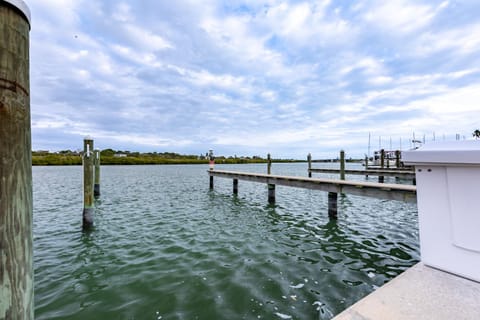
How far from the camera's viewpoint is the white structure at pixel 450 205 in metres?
1.47

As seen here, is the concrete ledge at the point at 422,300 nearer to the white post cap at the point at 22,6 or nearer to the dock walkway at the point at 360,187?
the white post cap at the point at 22,6

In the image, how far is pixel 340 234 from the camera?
5.28m

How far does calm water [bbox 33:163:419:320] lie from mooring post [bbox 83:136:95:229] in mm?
325

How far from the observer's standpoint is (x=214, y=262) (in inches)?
148

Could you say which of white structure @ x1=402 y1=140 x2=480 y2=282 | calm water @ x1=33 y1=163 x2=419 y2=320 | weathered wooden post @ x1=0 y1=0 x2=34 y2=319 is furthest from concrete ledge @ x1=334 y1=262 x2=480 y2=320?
weathered wooden post @ x1=0 y1=0 x2=34 y2=319

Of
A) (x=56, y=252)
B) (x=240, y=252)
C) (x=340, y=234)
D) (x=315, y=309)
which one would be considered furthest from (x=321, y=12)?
(x=56, y=252)

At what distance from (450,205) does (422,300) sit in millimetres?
727

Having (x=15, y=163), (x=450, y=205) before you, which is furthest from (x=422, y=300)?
(x=15, y=163)

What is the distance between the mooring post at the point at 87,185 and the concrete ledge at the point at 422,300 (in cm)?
656

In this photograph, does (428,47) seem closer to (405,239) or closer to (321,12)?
→ (321,12)

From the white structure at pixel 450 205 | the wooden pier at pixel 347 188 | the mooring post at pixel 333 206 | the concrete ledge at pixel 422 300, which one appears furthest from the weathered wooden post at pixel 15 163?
the mooring post at pixel 333 206

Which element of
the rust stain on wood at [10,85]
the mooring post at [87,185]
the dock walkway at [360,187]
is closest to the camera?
the rust stain on wood at [10,85]

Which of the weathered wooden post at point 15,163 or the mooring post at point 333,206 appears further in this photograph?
the mooring post at point 333,206

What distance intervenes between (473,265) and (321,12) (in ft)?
30.0
